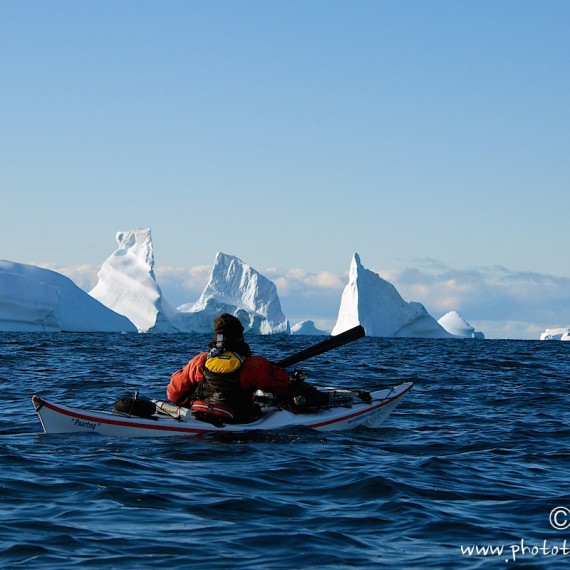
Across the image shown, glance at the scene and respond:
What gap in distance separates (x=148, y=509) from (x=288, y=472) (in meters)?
1.80

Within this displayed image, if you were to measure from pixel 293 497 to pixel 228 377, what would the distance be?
2875mm

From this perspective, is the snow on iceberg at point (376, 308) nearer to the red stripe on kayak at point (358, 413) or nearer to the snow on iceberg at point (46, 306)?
the snow on iceberg at point (46, 306)

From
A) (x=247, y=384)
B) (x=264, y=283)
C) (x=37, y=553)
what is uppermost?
(x=264, y=283)

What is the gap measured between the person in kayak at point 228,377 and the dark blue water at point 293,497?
38 centimetres

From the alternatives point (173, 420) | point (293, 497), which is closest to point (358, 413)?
point (173, 420)

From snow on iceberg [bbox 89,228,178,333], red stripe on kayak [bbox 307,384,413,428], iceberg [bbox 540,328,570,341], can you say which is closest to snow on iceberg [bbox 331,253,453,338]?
snow on iceberg [bbox 89,228,178,333]

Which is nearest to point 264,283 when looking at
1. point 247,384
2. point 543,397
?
point 543,397

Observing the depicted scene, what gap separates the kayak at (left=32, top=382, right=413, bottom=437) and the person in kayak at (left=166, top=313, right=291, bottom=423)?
138 millimetres

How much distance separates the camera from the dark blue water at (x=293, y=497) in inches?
202

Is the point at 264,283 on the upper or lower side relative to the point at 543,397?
upper

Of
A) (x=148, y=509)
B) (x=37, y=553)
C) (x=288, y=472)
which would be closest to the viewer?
(x=37, y=553)

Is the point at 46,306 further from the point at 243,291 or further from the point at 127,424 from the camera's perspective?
the point at 127,424

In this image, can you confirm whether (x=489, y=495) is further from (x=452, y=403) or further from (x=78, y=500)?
(x=452, y=403)

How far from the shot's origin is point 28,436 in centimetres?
923
